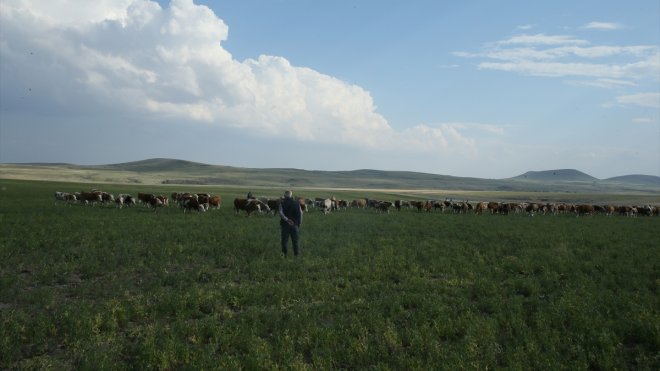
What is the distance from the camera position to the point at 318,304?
10.3 metres

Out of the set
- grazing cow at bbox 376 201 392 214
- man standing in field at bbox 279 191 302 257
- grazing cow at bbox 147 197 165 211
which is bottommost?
grazing cow at bbox 376 201 392 214

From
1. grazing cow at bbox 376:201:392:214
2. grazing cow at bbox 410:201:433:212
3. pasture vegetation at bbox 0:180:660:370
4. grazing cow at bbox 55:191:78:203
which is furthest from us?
grazing cow at bbox 410:201:433:212

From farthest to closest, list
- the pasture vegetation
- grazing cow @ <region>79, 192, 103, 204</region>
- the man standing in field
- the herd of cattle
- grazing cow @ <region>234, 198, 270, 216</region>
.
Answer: grazing cow @ <region>79, 192, 103, 204</region>, the herd of cattle, grazing cow @ <region>234, 198, 270, 216</region>, the man standing in field, the pasture vegetation

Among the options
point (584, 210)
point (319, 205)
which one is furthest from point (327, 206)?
point (584, 210)

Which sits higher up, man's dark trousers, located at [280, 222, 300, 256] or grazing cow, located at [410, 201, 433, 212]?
man's dark trousers, located at [280, 222, 300, 256]

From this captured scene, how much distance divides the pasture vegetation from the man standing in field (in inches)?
29.1

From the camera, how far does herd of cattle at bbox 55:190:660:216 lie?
3294 centimetres

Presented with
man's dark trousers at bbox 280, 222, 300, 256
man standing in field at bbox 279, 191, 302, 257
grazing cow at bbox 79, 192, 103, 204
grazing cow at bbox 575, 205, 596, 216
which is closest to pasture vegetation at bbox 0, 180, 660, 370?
man's dark trousers at bbox 280, 222, 300, 256

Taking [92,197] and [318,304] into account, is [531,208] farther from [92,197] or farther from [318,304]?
[92,197]

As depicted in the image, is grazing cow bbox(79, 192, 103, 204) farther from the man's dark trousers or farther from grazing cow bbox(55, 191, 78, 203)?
the man's dark trousers

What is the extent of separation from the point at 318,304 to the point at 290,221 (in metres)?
5.54

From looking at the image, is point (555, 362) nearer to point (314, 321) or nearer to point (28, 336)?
point (314, 321)

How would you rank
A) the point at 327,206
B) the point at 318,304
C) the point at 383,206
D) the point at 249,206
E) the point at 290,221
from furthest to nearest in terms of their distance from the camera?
the point at 383,206
the point at 327,206
the point at 249,206
the point at 290,221
the point at 318,304

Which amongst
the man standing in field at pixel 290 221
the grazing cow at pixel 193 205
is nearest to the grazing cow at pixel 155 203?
the grazing cow at pixel 193 205
